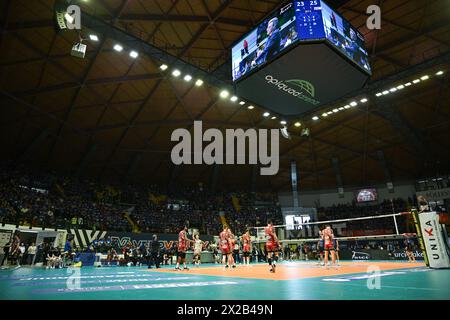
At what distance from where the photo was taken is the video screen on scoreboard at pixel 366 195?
41.8 metres

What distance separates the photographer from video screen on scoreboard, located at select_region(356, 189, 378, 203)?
4181 centimetres

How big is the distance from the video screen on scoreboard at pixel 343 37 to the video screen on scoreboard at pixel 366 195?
A: 32.4 meters

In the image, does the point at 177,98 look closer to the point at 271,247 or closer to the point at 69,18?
the point at 69,18

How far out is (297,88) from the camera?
16.2m

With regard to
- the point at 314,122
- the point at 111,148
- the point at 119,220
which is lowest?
the point at 119,220

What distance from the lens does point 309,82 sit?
51.4 ft

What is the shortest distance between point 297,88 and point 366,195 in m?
32.6

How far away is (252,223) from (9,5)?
35.2 m

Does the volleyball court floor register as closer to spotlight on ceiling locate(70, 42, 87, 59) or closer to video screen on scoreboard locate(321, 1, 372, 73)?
video screen on scoreboard locate(321, 1, 372, 73)

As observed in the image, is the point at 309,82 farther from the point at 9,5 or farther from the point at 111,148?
the point at 111,148

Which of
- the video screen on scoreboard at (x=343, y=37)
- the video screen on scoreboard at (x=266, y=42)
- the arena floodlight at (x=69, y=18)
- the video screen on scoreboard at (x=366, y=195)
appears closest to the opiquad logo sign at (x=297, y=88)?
the video screen on scoreboard at (x=266, y=42)

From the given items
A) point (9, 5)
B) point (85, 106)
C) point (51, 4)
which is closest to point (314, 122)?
point (85, 106)

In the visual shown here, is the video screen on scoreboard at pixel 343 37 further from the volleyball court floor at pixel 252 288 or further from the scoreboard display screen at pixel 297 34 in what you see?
the volleyball court floor at pixel 252 288

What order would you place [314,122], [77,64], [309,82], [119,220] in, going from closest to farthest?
1. [309,82]
2. [77,64]
3. [314,122]
4. [119,220]
